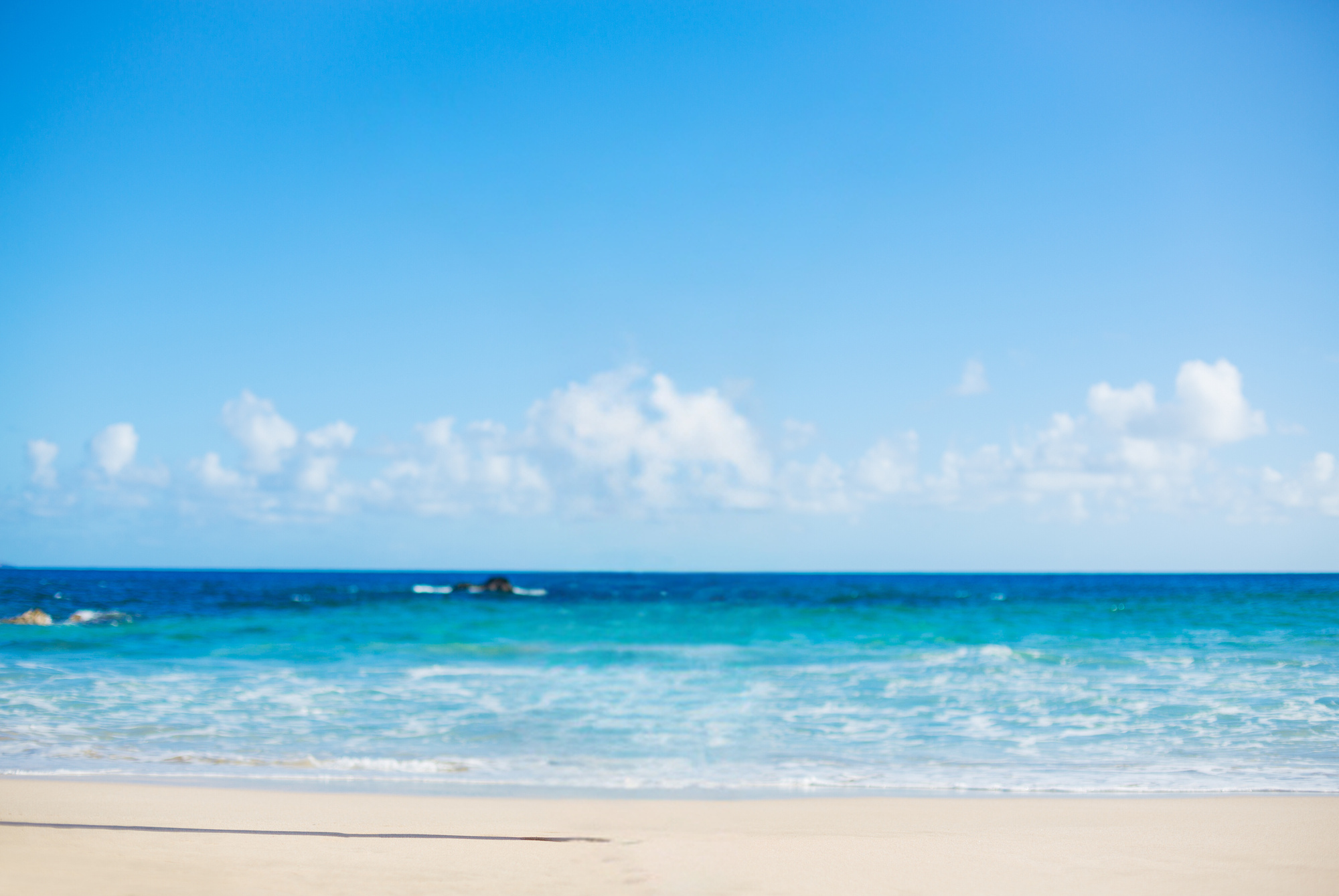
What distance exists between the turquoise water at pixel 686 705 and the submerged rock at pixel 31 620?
1.09 m

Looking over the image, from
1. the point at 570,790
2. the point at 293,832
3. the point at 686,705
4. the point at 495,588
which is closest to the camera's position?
the point at 293,832

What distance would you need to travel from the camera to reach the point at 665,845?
5828 mm

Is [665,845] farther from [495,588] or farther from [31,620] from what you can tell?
[495,588]

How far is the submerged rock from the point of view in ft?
77.1

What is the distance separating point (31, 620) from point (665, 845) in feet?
84.3

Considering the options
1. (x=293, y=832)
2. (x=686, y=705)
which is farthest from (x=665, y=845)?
(x=686, y=705)

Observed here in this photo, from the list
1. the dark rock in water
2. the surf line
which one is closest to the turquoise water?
the surf line

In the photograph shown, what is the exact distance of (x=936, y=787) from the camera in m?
8.14

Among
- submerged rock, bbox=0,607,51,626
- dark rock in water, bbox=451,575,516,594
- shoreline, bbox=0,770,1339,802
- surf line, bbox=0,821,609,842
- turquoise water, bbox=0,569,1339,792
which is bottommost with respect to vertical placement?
dark rock in water, bbox=451,575,516,594

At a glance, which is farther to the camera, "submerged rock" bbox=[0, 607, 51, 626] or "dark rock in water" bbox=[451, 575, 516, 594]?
"dark rock in water" bbox=[451, 575, 516, 594]

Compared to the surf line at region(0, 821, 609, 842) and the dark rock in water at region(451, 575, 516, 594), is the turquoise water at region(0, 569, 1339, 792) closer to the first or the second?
the surf line at region(0, 821, 609, 842)

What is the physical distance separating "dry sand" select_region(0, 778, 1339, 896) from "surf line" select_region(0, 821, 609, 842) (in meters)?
0.05

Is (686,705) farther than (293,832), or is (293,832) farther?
(686,705)

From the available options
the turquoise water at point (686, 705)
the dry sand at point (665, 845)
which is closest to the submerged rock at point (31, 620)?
the turquoise water at point (686, 705)
